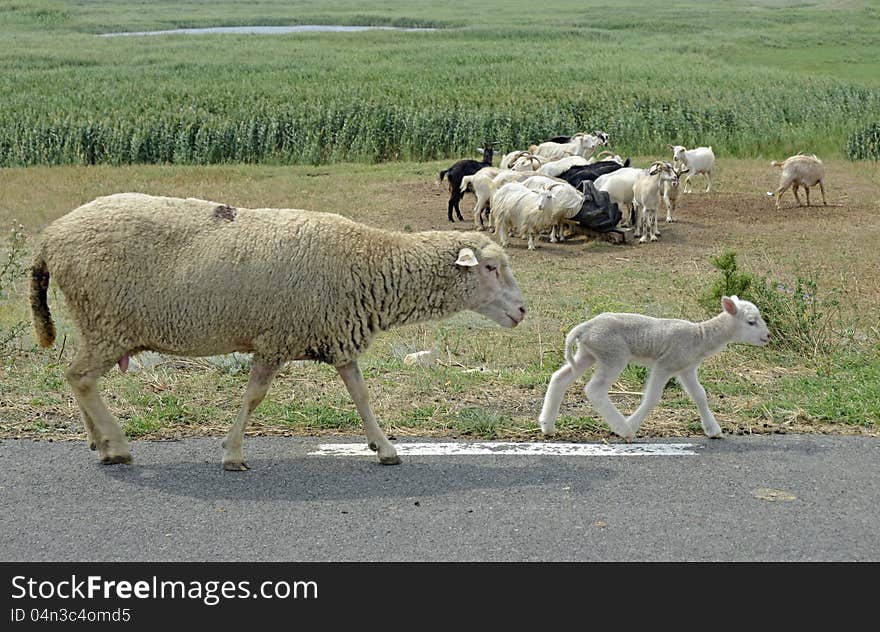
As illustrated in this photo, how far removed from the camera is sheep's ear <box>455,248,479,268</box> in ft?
23.2

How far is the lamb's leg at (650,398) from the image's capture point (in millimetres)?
7168

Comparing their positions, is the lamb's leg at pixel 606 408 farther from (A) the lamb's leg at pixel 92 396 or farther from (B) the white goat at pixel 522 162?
(B) the white goat at pixel 522 162

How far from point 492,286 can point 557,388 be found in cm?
73

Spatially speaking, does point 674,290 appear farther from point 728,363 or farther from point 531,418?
point 531,418

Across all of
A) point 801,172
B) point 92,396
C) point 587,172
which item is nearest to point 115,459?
point 92,396

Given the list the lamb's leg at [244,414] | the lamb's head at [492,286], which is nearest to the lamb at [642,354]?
the lamb's head at [492,286]

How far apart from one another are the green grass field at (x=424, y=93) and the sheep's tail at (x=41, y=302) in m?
24.2

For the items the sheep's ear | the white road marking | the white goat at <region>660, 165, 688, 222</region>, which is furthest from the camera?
the white goat at <region>660, 165, 688, 222</region>

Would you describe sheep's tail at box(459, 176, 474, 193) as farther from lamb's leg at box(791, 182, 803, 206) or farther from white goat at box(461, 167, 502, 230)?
lamb's leg at box(791, 182, 803, 206)

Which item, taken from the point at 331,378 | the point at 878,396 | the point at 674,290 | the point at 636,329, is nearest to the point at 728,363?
the point at 878,396

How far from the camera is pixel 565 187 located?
19406mm

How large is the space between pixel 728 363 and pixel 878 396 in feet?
4.96

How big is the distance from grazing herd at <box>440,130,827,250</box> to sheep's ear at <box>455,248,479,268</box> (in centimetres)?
1212

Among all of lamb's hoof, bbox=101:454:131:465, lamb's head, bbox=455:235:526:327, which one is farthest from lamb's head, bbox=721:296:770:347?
lamb's hoof, bbox=101:454:131:465
